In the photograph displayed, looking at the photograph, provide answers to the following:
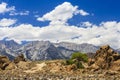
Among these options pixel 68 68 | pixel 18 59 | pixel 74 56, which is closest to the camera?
pixel 68 68

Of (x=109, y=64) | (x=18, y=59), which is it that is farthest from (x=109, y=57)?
(x=18, y=59)

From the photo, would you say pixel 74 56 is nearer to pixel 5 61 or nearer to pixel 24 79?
pixel 5 61

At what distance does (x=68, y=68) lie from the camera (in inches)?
3797

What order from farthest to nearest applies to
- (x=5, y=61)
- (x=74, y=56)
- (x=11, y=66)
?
(x=74, y=56), (x=5, y=61), (x=11, y=66)

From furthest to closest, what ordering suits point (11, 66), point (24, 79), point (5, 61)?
1. point (5, 61)
2. point (11, 66)
3. point (24, 79)

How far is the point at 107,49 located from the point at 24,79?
222 feet

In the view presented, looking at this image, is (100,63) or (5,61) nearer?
(100,63)

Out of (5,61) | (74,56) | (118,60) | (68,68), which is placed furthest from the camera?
(74,56)

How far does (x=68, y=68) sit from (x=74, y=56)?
77.1 m

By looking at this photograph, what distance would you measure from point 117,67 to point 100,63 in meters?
9.61

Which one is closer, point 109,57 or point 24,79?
point 24,79

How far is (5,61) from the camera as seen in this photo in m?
130

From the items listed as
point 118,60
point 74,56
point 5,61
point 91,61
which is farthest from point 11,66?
point 74,56

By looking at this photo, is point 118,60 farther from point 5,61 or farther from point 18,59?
point 18,59
